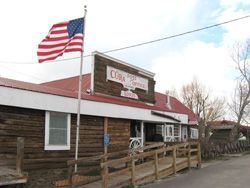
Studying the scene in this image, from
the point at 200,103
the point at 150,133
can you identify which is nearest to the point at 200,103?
the point at 200,103

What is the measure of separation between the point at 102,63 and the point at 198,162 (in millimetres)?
6874

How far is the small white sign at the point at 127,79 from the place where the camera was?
2176 cm

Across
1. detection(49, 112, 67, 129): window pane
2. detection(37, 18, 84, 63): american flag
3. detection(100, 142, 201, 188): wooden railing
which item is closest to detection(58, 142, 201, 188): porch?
detection(100, 142, 201, 188): wooden railing

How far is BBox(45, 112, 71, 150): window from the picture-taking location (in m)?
14.9

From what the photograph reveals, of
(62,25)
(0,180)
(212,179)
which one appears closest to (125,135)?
(212,179)

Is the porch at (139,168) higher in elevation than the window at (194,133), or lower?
lower

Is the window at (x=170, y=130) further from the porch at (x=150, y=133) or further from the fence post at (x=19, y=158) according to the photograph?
the fence post at (x=19, y=158)

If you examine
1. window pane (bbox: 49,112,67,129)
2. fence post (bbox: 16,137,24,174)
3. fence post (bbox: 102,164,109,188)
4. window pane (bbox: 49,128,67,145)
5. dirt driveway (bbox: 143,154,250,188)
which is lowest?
dirt driveway (bbox: 143,154,250,188)

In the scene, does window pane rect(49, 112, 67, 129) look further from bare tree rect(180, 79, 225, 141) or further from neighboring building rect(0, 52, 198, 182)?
bare tree rect(180, 79, 225, 141)

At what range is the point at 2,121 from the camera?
13.3 m

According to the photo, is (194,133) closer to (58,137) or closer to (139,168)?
(139,168)

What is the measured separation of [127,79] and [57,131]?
8.55 metres

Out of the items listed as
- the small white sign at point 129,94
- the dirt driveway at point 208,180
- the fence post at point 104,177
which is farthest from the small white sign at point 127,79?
the fence post at point 104,177

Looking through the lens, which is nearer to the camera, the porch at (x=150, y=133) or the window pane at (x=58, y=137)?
the window pane at (x=58, y=137)
